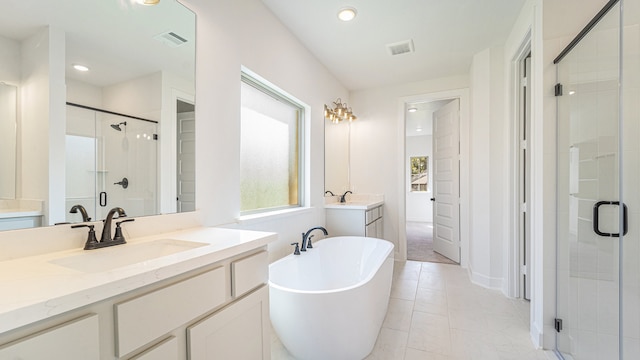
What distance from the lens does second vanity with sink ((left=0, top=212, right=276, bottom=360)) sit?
581mm

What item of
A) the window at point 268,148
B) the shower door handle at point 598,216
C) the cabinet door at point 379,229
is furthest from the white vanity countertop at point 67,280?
the cabinet door at point 379,229

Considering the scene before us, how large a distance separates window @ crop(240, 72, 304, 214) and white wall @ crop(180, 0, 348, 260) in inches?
7.3

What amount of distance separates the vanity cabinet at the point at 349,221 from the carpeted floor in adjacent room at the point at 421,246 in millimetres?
1318

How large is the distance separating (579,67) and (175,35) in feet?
8.05

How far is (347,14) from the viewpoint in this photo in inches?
91.1

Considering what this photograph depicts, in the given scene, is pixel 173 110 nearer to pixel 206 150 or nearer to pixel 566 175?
pixel 206 150

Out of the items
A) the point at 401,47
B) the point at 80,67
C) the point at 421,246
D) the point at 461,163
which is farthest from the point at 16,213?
the point at 421,246

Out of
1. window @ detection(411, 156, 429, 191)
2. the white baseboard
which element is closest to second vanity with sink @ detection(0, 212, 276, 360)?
the white baseboard

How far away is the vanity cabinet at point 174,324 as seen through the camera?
1.94ft

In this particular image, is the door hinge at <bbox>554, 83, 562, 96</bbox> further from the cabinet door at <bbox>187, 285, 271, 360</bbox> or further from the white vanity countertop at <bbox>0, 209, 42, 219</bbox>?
the white vanity countertop at <bbox>0, 209, 42, 219</bbox>

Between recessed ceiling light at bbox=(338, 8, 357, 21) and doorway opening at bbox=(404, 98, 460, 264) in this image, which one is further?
doorway opening at bbox=(404, 98, 460, 264)

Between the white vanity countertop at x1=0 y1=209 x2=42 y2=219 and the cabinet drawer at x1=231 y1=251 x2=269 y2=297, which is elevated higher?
the white vanity countertop at x1=0 y1=209 x2=42 y2=219

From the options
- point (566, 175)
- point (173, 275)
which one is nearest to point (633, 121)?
point (566, 175)

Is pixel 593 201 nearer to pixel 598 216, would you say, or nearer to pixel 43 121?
pixel 598 216
